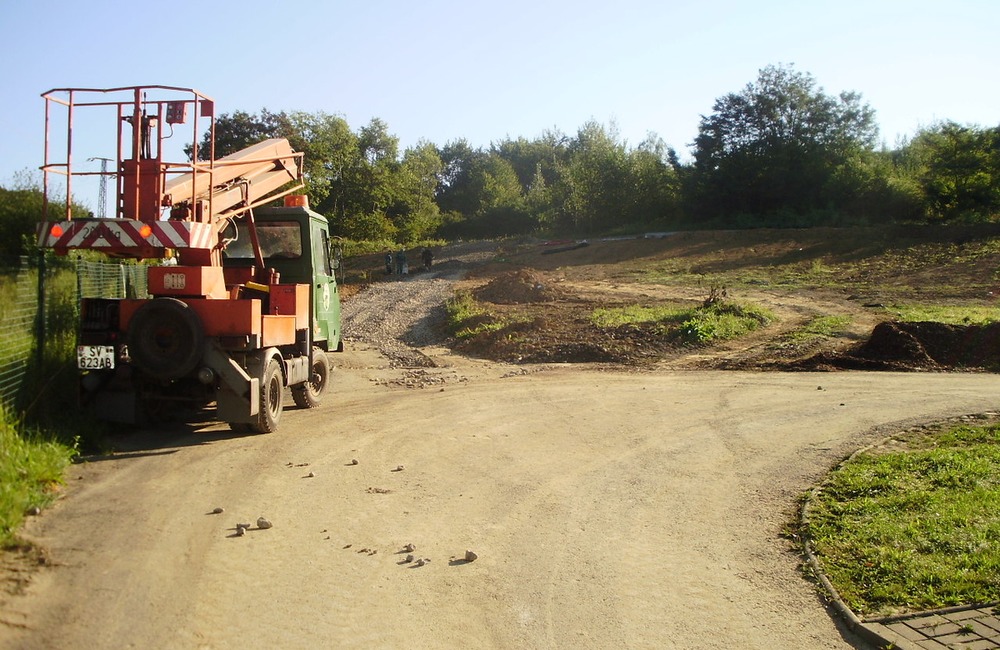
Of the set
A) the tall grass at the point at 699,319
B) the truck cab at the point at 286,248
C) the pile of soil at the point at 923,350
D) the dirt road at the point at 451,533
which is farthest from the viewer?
the tall grass at the point at 699,319

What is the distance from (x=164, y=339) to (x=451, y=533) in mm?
4611

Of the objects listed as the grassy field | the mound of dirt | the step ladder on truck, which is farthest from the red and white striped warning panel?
the mound of dirt

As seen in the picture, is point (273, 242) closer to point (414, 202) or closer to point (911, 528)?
point (911, 528)

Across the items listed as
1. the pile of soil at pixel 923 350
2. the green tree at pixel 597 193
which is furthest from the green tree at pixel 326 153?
the pile of soil at pixel 923 350

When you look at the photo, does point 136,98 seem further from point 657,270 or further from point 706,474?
point 657,270

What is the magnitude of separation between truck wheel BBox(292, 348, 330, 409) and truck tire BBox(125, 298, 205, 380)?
10.0ft

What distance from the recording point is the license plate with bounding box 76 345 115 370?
968 cm

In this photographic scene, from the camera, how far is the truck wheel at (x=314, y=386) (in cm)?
1263

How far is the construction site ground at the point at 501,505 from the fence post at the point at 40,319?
1377 millimetres

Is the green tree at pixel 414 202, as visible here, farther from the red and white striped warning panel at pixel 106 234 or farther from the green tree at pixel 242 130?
the red and white striped warning panel at pixel 106 234

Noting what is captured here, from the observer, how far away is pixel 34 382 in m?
9.50

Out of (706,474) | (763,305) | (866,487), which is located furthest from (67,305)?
(763,305)

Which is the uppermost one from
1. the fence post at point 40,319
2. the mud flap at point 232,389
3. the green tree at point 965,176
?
the green tree at point 965,176

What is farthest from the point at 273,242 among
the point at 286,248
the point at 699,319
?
the point at 699,319
